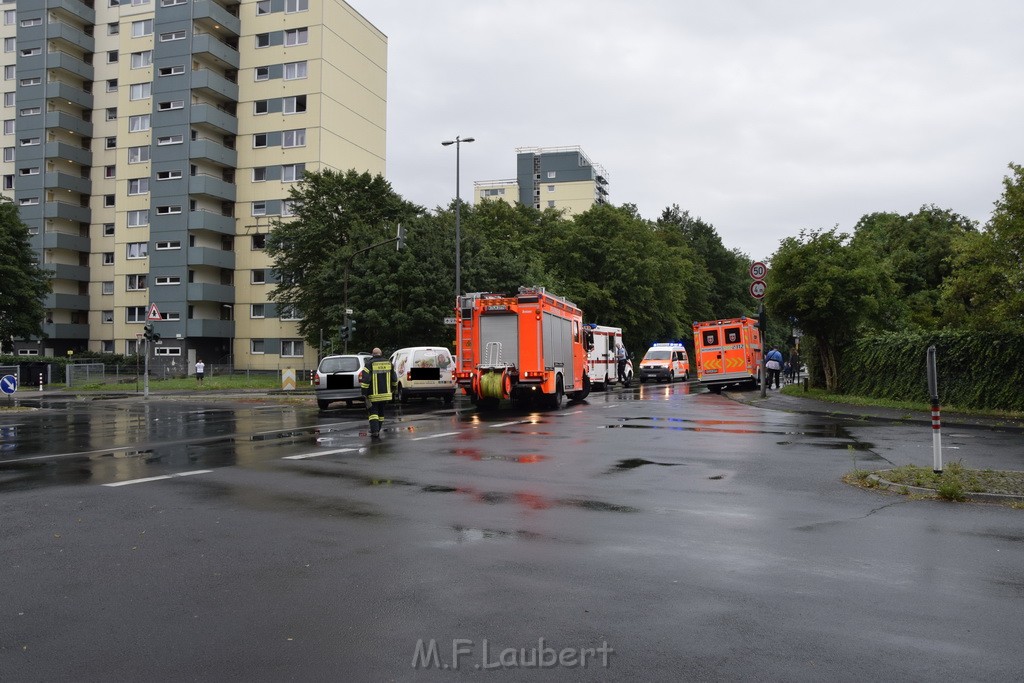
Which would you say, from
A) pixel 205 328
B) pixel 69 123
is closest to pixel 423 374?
pixel 205 328

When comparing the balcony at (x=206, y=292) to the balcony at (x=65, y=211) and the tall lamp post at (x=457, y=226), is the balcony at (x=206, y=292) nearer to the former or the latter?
the balcony at (x=65, y=211)

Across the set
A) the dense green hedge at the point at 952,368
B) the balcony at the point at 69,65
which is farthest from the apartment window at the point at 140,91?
the dense green hedge at the point at 952,368

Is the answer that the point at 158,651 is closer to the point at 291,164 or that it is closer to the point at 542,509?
the point at 542,509

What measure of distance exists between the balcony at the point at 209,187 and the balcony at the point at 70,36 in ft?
60.5

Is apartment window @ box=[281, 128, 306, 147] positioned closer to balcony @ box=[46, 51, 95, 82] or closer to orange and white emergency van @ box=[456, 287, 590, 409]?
balcony @ box=[46, 51, 95, 82]

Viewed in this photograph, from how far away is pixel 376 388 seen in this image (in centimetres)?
1559

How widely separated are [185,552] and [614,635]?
347cm

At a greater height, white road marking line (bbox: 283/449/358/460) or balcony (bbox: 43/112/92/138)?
balcony (bbox: 43/112/92/138)

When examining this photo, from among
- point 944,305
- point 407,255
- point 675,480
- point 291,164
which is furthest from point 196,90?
point 675,480

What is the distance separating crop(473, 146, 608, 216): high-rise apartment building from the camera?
4449 inches

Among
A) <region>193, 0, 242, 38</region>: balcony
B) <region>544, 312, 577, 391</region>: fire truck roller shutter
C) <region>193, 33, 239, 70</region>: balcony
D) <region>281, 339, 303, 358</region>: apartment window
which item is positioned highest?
<region>193, 0, 242, 38</region>: balcony

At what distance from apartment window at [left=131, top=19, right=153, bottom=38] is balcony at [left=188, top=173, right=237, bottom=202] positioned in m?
13.5

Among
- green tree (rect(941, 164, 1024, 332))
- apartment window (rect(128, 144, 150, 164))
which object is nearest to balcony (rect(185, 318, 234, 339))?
apartment window (rect(128, 144, 150, 164))

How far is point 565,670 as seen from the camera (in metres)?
3.89
